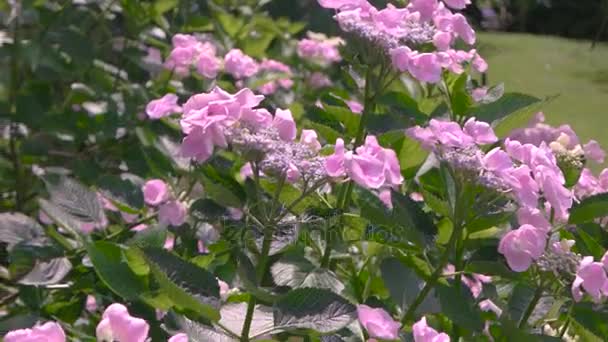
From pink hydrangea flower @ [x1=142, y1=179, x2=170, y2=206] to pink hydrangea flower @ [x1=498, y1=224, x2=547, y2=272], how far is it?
19.3 inches

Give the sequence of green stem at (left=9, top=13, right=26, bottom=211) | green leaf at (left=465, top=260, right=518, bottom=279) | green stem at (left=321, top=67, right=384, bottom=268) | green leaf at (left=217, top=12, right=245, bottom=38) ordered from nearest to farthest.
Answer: green leaf at (left=465, top=260, right=518, bottom=279) < green stem at (left=321, top=67, right=384, bottom=268) < green stem at (left=9, top=13, right=26, bottom=211) < green leaf at (left=217, top=12, right=245, bottom=38)

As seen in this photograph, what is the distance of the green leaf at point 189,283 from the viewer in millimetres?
733

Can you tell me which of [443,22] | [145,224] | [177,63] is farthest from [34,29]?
[443,22]

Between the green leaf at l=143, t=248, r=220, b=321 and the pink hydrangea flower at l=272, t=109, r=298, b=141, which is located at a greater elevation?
the pink hydrangea flower at l=272, t=109, r=298, b=141

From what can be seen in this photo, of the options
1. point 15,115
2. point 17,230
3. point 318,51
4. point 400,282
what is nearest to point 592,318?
point 400,282

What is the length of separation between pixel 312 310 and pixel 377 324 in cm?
5

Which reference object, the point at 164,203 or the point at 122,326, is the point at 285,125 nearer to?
the point at 122,326

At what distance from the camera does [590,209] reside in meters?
0.89

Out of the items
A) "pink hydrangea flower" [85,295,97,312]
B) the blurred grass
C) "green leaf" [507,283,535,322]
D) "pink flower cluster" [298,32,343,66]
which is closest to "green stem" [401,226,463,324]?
"green leaf" [507,283,535,322]

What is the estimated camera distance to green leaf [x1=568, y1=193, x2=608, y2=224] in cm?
88

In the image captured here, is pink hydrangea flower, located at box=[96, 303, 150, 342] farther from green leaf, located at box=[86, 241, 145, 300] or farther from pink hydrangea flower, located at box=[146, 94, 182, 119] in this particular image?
pink hydrangea flower, located at box=[146, 94, 182, 119]

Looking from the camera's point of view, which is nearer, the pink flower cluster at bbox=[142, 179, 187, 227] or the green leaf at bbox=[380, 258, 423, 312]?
the green leaf at bbox=[380, 258, 423, 312]

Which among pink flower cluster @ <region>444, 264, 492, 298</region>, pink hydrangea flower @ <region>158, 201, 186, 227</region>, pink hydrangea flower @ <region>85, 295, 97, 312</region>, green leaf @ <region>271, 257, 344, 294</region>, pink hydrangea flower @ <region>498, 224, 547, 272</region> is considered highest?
pink hydrangea flower @ <region>498, 224, 547, 272</region>

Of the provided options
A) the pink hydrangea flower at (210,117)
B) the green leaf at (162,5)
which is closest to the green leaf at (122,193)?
the pink hydrangea flower at (210,117)
